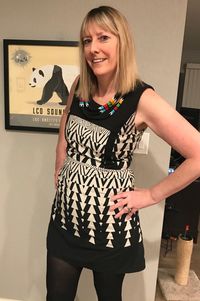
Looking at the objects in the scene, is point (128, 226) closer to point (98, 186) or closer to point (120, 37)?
point (98, 186)

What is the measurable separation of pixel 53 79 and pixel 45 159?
1.35 ft

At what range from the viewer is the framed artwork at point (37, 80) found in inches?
56.0

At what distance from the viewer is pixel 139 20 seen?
1.36 meters

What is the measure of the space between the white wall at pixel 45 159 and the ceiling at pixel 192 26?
1944mm

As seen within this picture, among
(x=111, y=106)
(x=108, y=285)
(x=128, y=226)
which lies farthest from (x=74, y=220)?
(x=111, y=106)

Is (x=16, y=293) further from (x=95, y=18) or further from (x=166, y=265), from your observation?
(x=95, y=18)

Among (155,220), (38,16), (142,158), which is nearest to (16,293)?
(155,220)

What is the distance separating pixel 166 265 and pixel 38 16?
6.55 ft

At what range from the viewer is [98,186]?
3.43ft

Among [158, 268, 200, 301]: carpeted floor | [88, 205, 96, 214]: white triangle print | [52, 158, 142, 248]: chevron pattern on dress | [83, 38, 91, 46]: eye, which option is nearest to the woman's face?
[83, 38, 91, 46]: eye

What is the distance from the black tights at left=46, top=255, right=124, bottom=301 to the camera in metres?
1.15

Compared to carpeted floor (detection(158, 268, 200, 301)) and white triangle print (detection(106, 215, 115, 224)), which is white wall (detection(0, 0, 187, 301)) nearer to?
carpeted floor (detection(158, 268, 200, 301))

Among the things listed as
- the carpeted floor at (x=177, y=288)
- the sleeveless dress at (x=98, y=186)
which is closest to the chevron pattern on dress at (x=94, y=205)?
the sleeveless dress at (x=98, y=186)

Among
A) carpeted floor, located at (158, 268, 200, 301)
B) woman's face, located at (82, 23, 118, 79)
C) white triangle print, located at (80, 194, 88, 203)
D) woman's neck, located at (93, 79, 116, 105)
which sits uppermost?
woman's face, located at (82, 23, 118, 79)
